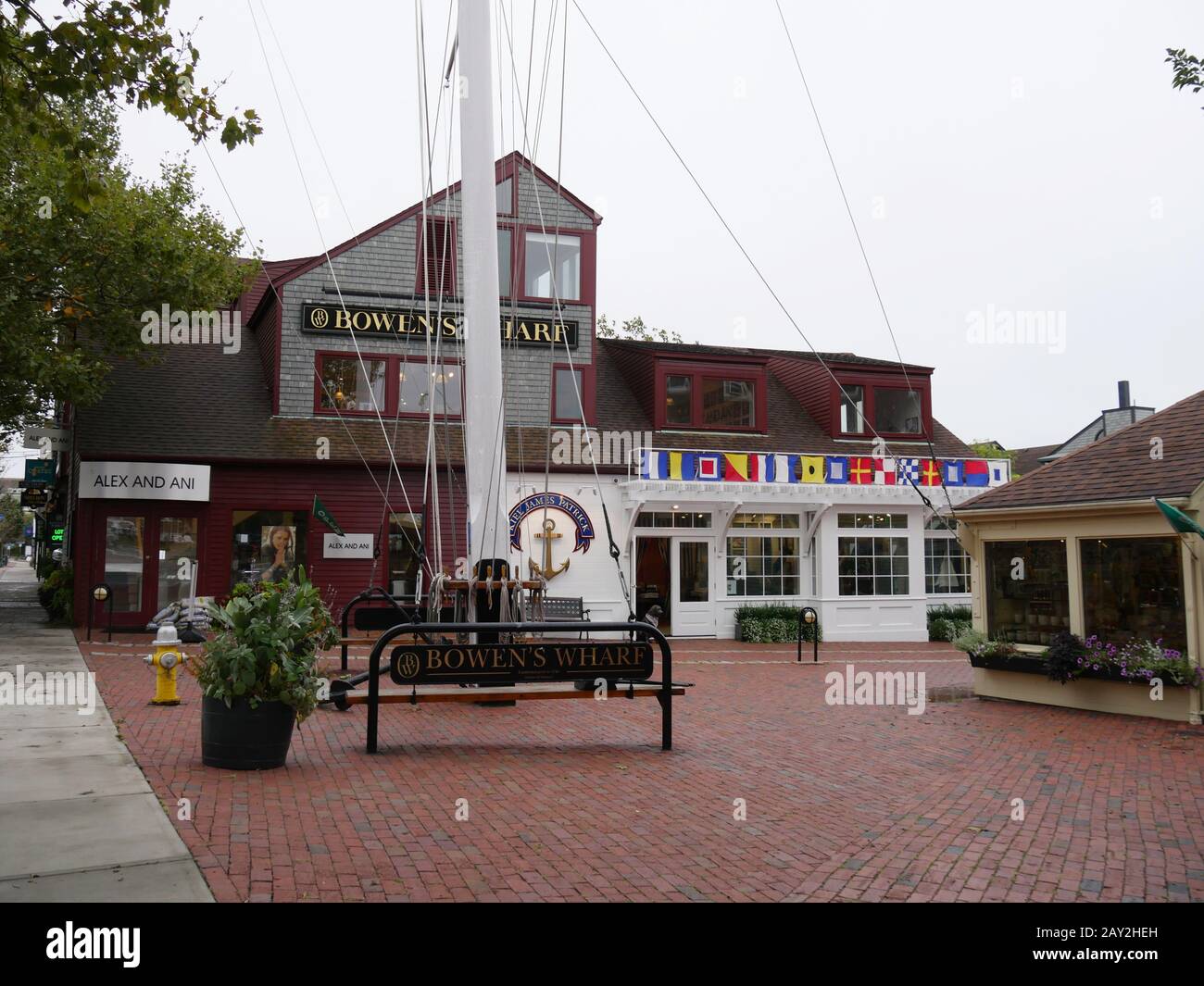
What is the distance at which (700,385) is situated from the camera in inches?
955

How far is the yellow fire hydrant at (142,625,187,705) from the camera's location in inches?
429

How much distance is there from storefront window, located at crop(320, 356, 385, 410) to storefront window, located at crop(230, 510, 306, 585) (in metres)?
2.49

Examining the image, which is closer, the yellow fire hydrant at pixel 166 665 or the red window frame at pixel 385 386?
the yellow fire hydrant at pixel 166 665

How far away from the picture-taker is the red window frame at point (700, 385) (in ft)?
78.4

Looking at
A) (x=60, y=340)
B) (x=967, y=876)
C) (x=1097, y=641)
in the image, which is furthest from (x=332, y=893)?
(x=60, y=340)

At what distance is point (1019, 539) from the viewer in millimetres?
13523

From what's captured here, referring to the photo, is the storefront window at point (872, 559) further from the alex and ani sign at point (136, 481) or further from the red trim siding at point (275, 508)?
the alex and ani sign at point (136, 481)

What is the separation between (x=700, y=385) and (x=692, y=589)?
16.0ft

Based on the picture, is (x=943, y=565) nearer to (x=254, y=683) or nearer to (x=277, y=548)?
(x=277, y=548)

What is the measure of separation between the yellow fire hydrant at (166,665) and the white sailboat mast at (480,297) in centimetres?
332

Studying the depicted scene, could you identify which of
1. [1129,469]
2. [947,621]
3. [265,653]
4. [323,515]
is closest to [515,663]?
[265,653]

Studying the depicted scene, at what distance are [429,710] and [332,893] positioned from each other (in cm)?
664

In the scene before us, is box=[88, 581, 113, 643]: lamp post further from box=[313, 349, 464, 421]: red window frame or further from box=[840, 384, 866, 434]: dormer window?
box=[840, 384, 866, 434]: dormer window

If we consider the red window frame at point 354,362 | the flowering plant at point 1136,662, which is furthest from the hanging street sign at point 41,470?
the flowering plant at point 1136,662
